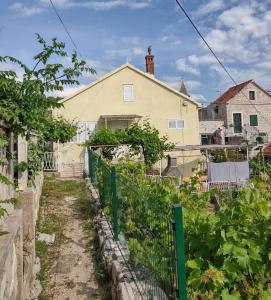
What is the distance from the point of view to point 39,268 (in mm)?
5383

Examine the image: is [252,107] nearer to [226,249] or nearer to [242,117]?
[242,117]

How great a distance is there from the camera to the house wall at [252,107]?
3928 centimetres

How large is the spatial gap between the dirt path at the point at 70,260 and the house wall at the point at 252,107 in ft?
107

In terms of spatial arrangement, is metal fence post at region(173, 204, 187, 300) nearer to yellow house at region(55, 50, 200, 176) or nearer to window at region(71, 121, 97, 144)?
yellow house at region(55, 50, 200, 176)

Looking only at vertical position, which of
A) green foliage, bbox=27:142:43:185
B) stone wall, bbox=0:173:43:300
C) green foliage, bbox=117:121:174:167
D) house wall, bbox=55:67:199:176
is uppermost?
house wall, bbox=55:67:199:176

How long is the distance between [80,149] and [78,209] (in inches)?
590

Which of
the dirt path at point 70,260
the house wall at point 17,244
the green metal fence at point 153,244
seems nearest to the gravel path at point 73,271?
the dirt path at point 70,260

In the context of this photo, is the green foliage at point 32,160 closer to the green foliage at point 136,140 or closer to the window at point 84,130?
the green foliage at point 136,140

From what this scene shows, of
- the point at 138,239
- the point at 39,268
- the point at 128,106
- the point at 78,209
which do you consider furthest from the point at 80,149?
the point at 138,239

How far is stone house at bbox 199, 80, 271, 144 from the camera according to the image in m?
37.9

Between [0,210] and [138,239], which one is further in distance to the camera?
[138,239]

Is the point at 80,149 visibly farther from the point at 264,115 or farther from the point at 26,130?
the point at 264,115

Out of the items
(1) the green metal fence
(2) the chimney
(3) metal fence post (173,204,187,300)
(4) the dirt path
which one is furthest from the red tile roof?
(3) metal fence post (173,204,187,300)

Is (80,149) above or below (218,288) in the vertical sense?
above
